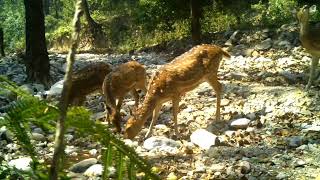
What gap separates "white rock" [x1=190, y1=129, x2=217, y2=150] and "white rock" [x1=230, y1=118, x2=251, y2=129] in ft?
2.08

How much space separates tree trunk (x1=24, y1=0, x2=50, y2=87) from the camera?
12008 millimetres

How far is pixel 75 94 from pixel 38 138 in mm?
1404

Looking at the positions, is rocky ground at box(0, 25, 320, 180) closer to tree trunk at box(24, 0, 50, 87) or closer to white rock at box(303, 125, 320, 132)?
white rock at box(303, 125, 320, 132)

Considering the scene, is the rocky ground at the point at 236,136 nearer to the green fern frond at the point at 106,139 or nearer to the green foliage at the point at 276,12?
the green fern frond at the point at 106,139

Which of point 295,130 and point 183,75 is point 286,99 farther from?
point 183,75

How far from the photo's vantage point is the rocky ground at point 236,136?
20.9 ft

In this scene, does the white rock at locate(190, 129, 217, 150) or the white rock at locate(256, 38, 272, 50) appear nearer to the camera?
the white rock at locate(190, 129, 217, 150)

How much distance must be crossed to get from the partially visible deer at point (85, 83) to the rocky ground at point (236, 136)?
465 millimetres

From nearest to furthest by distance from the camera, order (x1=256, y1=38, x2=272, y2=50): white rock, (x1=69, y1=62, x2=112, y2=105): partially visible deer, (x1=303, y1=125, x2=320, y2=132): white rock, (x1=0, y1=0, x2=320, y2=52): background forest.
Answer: (x1=303, y1=125, x2=320, y2=132): white rock → (x1=69, y1=62, x2=112, y2=105): partially visible deer → (x1=256, y1=38, x2=272, y2=50): white rock → (x1=0, y1=0, x2=320, y2=52): background forest

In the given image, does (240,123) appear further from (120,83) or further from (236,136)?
(120,83)

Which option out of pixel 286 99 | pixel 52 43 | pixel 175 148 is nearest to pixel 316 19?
pixel 286 99

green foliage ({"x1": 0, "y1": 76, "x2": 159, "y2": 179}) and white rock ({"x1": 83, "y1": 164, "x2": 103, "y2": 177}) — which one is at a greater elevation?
green foliage ({"x1": 0, "y1": 76, "x2": 159, "y2": 179})

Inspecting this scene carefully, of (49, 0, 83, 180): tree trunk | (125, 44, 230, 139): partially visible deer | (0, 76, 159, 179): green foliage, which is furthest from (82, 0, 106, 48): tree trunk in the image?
(49, 0, 83, 180): tree trunk

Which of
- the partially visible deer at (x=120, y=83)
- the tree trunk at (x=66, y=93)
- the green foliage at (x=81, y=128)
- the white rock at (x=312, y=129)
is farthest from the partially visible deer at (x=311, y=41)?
the tree trunk at (x=66, y=93)
